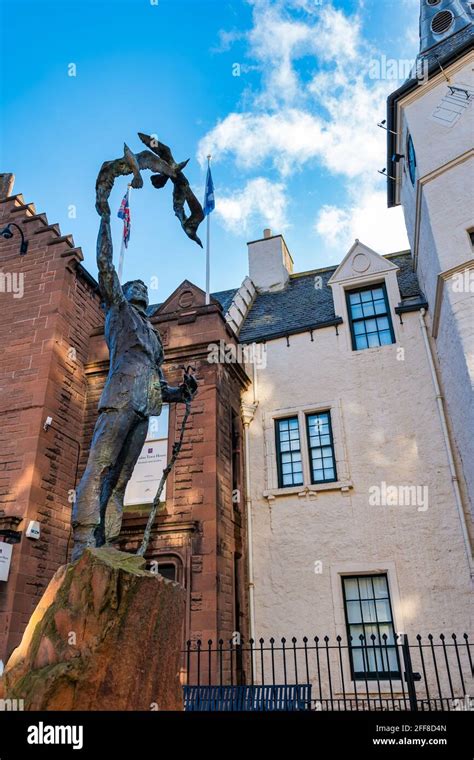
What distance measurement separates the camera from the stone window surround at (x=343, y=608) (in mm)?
11312

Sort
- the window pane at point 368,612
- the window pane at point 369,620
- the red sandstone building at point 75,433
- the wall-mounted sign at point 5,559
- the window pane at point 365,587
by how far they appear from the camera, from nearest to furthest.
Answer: the wall-mounted sign at point 5,559, the red sandstone building at point 75,433, the window pane at point 369,620, the window pane at point 368,612, the window pane at point 365,587

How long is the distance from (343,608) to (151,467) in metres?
5.64

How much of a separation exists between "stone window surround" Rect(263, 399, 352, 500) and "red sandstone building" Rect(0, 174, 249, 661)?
860 millimetres

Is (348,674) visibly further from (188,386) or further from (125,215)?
(125,215)

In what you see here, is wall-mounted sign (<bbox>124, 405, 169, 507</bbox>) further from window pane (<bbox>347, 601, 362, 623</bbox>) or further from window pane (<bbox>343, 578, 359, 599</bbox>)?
window pane (<bbox>347, 601, 362, 623</bbox>)

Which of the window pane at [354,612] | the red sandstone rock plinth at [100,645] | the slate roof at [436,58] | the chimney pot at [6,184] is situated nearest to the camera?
the red sandstone rock plinth at [100,645]

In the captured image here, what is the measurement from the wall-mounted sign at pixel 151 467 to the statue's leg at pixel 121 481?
742 centimetres

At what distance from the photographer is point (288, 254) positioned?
69.9 ft

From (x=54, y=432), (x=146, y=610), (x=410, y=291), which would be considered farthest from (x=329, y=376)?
(x=146, y=610)

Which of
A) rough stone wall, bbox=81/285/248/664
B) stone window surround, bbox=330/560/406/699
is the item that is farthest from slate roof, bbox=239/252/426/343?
stone window surround, bbox=330/560/406/699

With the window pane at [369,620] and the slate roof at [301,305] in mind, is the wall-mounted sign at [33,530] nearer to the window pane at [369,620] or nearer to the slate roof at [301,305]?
the window pane at [369,620]

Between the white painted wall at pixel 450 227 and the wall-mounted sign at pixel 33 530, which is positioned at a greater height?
the white painted wall at pixel 450 227

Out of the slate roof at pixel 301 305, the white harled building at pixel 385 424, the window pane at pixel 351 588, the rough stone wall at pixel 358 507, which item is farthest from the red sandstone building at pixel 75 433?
the window pane at pixel 351 588
